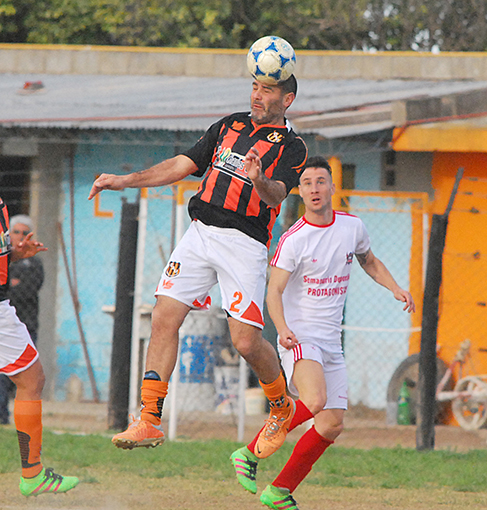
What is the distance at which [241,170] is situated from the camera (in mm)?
5719

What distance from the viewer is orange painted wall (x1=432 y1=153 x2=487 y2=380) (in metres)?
12.5

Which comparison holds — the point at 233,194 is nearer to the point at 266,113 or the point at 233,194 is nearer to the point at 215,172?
the point at 215,172

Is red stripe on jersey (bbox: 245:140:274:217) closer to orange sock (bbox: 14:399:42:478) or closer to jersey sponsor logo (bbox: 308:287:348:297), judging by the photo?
jersey sponsor logo (bbox: 308:287:348:297)

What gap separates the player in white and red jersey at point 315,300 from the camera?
6605 mm

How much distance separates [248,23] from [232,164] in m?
17.7

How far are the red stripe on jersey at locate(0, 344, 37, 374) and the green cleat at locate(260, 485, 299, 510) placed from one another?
1.90 metres

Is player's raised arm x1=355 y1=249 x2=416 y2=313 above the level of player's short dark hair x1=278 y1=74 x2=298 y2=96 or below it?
below

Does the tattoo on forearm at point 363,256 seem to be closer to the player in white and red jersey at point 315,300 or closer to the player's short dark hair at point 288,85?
the player in white and red jersey at point 315,300

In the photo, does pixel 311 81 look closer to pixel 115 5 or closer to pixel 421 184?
pixel 421 184

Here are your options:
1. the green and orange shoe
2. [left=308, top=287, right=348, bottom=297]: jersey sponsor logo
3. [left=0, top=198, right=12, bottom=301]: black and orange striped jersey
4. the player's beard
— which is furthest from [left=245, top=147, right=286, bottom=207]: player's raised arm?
[left=0, top=198, right=12, bottom=301]: black and orange striped jersey

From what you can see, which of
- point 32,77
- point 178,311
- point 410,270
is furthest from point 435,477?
point 32,77

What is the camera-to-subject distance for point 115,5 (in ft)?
71.4

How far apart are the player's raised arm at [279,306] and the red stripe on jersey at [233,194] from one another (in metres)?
1.03

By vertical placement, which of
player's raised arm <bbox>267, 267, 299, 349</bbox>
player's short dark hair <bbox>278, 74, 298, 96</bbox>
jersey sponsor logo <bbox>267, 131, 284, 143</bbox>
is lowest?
player's raised arm <bbox>267, 267, 299, 349</bbox>
